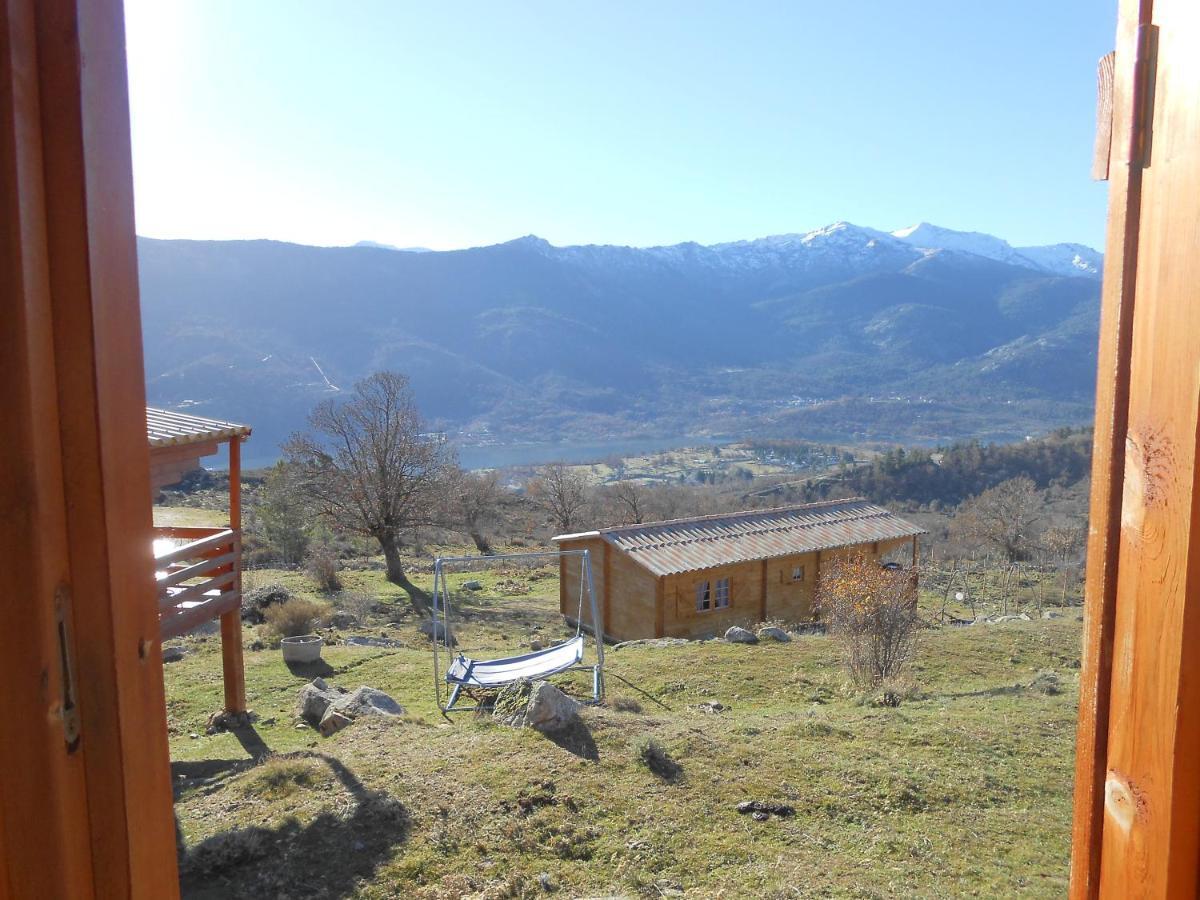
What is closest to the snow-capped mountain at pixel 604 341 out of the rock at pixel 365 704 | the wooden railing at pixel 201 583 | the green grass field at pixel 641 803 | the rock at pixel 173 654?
the rock at pixel 173 654

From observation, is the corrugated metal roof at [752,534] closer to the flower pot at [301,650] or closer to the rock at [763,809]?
the flower pot at [301,650]

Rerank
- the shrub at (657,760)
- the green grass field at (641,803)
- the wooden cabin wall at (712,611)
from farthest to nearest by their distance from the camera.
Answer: the wooden cabin wall at (712,611), the shrub at (657,760), the green grass field at (641,803)

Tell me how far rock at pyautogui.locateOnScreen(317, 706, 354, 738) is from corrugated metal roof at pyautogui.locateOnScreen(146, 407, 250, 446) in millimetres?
3112

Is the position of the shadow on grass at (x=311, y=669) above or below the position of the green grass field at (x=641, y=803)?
below

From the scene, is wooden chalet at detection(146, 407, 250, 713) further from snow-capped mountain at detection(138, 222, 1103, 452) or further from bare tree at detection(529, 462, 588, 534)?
snow-capped mountain at detection(138, 222, 1103, 452)

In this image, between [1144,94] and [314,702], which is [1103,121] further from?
[314,702]

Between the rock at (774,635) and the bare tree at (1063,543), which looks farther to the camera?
the bare tree at (1063,543)

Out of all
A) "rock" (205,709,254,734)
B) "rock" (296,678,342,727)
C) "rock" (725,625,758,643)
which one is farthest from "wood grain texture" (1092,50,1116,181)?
"rock" (725,625,758,643)

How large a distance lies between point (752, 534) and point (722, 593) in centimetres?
190

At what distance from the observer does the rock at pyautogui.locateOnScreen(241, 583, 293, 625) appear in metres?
15.0

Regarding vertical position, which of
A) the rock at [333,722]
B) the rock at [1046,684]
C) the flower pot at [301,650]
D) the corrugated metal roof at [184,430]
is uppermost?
the corrugated metal roof at [184,430]

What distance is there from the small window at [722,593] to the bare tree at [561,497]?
13597 mm

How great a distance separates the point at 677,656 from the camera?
11875 millimetres

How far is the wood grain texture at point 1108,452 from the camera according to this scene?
1042 mm
